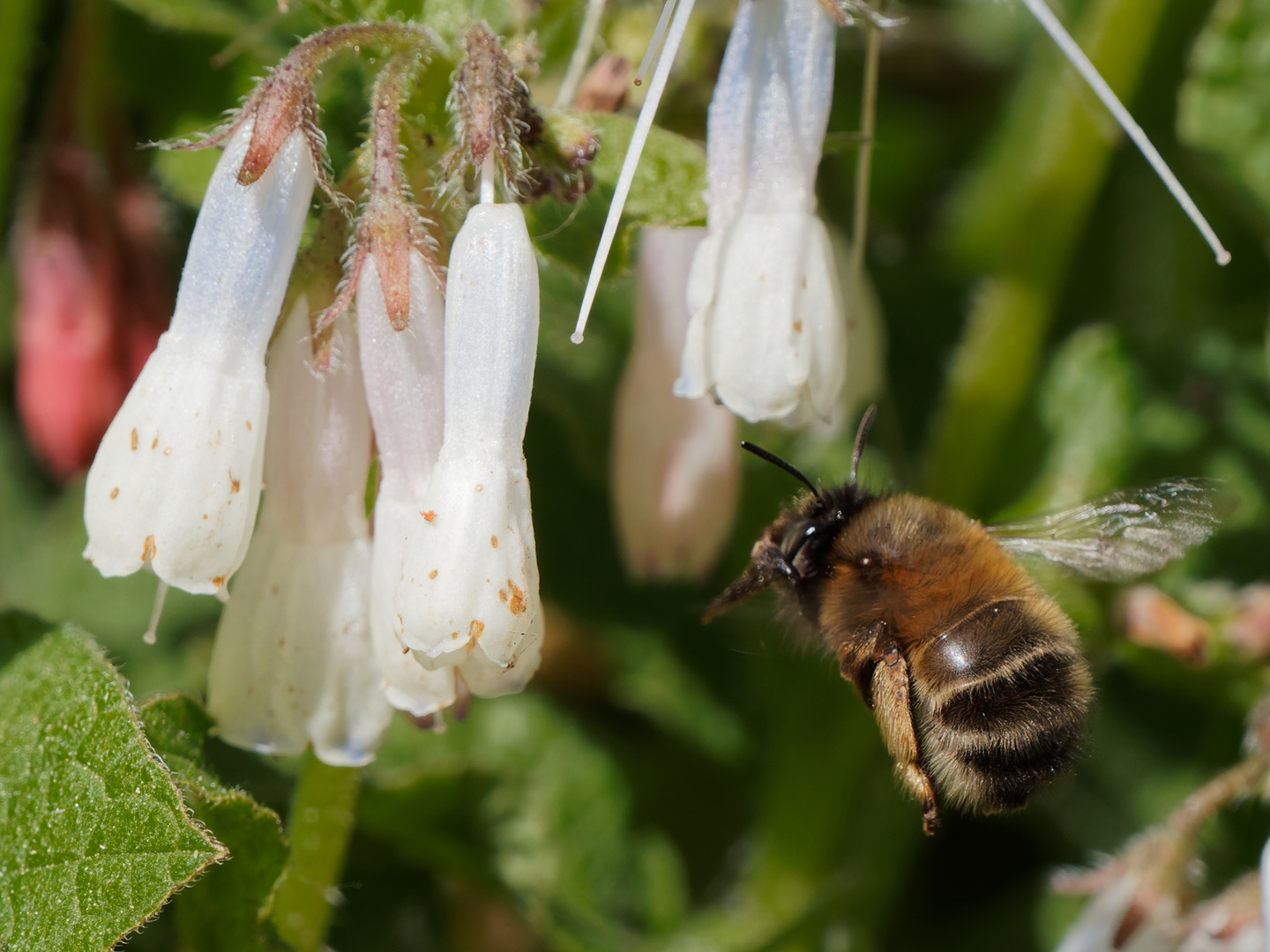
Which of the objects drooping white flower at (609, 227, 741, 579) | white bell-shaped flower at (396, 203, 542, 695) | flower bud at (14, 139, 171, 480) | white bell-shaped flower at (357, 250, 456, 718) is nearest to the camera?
white bell-shaped flower at (396, 203, 542, 695)

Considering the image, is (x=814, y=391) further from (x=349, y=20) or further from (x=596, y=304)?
(x=596, y=304)

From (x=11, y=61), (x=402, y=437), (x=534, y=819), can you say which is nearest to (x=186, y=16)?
(x=11, y=61)

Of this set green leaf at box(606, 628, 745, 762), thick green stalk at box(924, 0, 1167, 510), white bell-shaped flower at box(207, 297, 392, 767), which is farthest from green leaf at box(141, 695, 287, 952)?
thick green stalk at box(924, 0, 1167, 510)

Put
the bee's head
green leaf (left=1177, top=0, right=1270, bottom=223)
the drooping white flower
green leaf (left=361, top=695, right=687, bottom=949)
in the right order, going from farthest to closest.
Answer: green leaf (left=1177, top=0, right=1270, bottom=223) → green leaf (left=361, top=695, right=687, bottom=949) → the drooping white flower → the bee's head

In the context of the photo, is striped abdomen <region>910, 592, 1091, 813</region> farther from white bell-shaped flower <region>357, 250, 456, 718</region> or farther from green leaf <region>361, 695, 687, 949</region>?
green leaf <region>361, 695, 687, 949</region>

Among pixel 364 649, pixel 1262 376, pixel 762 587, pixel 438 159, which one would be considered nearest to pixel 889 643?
pixel 762 587

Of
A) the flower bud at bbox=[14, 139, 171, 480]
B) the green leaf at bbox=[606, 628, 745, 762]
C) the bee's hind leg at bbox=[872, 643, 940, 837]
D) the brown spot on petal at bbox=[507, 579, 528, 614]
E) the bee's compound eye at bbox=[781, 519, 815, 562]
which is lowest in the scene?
the green leaf at bbox=[606, 628, 745, 762]

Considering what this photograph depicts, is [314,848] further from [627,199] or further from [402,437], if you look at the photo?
[627,199]
